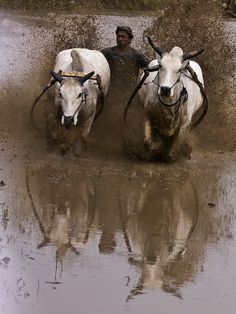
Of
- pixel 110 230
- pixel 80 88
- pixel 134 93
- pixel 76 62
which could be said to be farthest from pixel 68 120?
pixel 110 230

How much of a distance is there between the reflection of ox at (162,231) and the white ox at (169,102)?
0.88 metres

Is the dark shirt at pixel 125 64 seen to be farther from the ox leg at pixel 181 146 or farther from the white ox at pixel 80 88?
the ox leg at pixel 181 146

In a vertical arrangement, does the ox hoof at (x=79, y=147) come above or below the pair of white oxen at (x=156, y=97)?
below

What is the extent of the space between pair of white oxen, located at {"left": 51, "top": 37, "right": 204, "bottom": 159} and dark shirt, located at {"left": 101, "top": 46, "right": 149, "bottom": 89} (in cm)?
60

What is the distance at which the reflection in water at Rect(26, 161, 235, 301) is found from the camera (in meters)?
7.49

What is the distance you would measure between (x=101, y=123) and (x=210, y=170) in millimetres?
1975

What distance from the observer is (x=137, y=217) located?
8.83 meters

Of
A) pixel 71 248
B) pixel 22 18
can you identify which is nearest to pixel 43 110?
pixel 71 248

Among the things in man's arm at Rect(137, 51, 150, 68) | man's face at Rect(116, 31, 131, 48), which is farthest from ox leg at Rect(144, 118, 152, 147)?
man's face at Rect(116, 31, 131, 48)

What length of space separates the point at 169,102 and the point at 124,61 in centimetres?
210

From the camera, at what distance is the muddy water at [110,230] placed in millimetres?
6652

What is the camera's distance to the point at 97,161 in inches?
432

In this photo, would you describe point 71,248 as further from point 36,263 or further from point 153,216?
point 153,216

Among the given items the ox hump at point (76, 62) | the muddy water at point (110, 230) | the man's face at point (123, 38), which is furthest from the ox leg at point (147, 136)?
the man's face at point (123, 38)
